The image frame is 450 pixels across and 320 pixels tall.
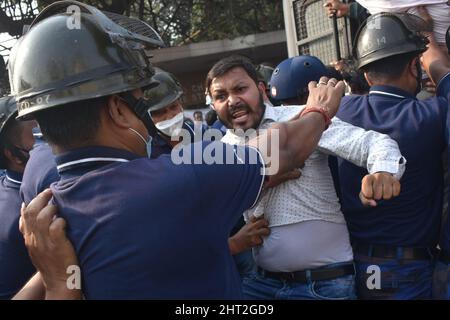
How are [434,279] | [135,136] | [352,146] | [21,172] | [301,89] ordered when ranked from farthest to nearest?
[301,89] < [21,172] < [434,279] < [352,146] < [135,136]

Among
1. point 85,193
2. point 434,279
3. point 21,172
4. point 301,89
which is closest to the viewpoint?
point 85,193

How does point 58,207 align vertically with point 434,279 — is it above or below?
above

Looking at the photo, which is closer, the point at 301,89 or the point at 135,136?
the point at 135,136

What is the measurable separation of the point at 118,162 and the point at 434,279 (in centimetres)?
176

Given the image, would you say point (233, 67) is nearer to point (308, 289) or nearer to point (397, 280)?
point (308, 289)

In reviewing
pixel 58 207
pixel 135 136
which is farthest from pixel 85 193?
pixel 135 136

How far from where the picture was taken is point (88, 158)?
5.32ft

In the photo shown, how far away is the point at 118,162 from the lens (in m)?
1.64

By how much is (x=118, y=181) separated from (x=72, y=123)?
252mm

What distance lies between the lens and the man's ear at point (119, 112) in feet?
5.53

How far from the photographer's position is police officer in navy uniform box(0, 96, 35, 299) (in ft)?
7.72

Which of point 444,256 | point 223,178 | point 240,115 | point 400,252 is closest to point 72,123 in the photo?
point 223,178
